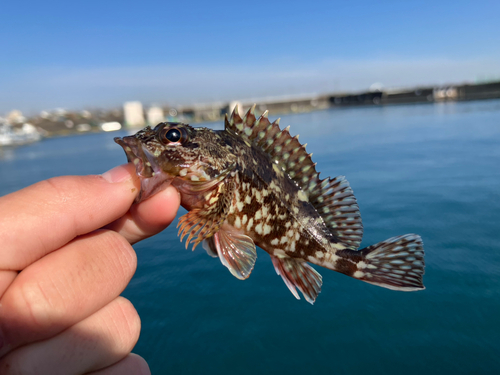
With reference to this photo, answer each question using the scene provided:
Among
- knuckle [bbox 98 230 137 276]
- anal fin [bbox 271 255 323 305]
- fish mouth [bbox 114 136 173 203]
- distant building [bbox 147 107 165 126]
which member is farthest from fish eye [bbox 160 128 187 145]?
distant building [bbox 147 107 165 126]

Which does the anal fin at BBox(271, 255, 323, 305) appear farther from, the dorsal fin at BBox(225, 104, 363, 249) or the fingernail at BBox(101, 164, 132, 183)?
the fingernail at BBox(101, 164, 132, 183)

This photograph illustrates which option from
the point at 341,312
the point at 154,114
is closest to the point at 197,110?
the point at 154,114

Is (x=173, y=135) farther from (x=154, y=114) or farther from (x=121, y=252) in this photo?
(x=154, y=114)

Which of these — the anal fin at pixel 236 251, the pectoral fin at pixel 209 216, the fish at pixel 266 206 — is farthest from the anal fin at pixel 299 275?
the pectoral fin at pixel 209 216

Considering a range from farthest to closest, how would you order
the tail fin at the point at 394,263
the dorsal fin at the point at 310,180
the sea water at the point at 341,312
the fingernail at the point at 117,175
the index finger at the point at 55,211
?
the sea water at the point at 341,312 < the dorsal fin at the point at 310,180 < the tail fin at the point at 394,263 < the fingernail at the point at 117,175 < the index finger at the point at 55,211

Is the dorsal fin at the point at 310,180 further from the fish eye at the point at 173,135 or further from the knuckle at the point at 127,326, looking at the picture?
the knuckle at the point at 127,326

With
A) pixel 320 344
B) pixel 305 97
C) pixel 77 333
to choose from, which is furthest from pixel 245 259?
pixel 305 97
